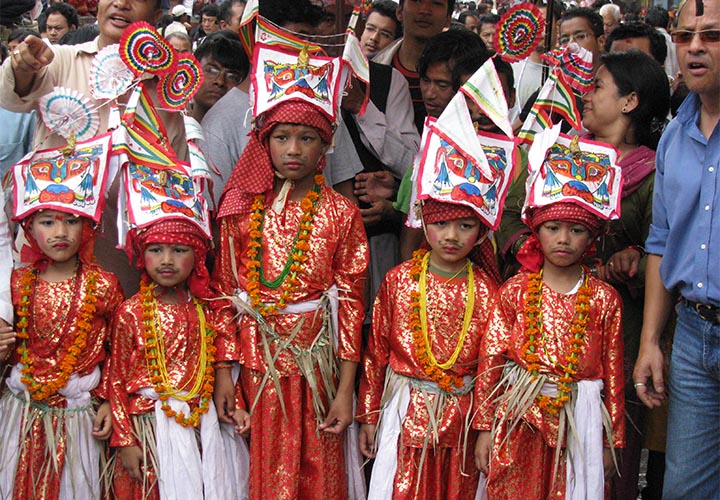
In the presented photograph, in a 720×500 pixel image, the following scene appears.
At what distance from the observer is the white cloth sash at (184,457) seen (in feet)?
9.95

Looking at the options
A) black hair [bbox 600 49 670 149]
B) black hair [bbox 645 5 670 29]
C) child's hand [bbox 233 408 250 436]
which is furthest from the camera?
black hair [bbox 645 5 670 29]

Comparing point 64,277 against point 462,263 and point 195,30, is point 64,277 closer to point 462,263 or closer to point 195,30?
point 462,263

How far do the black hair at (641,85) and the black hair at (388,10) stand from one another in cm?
234

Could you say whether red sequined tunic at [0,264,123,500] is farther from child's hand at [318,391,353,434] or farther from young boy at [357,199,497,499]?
young boy at [357,199,497,499]

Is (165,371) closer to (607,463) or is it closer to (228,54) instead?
(607,463)

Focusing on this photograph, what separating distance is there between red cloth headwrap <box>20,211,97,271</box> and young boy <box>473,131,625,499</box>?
1618 mm

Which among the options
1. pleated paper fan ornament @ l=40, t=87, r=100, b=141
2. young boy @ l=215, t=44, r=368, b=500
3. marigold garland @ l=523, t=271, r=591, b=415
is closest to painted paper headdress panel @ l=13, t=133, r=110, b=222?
pleated paper fan ornament @ l=40, t=87, r=100, b=141

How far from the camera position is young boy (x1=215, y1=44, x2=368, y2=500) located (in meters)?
3.16

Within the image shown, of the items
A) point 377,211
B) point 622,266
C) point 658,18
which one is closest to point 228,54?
point 377,211

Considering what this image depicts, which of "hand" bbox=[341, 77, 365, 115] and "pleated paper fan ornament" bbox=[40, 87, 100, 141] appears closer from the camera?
"pleated paper fan ornament" bbox=[40, 87, 100, 141]

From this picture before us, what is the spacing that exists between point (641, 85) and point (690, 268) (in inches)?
40.1

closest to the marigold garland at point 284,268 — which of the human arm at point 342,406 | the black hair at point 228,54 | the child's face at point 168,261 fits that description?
the child's face at point 168,261

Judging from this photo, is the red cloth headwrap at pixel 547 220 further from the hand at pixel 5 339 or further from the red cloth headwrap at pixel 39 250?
the hand at pixel 5 339

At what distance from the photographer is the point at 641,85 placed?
3.36 meters
